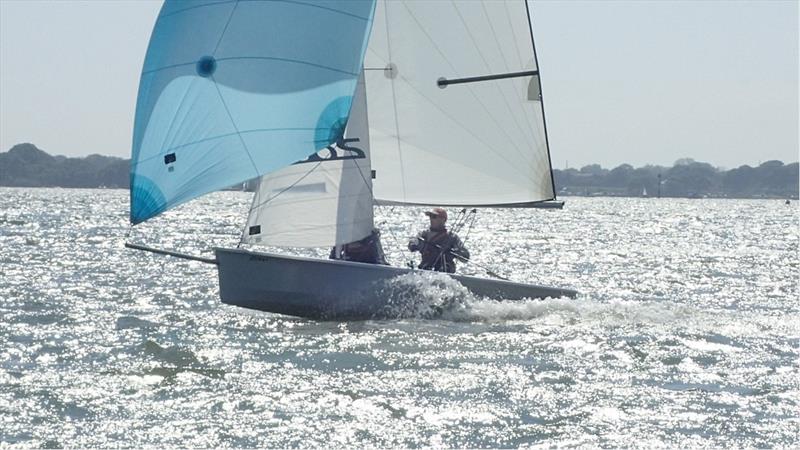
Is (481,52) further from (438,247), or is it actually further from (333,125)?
(333,125)

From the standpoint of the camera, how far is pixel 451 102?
13.7 metres

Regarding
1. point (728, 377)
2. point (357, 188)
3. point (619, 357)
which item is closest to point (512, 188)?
point (357, 188)

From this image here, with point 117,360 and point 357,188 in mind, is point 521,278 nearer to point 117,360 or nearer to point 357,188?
point 357,188

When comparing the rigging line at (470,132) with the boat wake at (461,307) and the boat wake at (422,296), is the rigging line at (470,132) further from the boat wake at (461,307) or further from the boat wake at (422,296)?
the boat wake at (422,296)

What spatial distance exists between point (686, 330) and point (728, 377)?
2942 mm

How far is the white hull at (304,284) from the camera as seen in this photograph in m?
12.5

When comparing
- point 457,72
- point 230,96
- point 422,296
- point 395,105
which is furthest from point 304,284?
point 457,72

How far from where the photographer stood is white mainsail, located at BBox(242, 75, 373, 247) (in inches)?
510

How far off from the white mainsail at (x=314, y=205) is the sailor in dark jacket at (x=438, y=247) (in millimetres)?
1058

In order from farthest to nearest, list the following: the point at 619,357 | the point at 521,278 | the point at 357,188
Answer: the point at 521,278 < the point at 357,188 < the point at 619,357

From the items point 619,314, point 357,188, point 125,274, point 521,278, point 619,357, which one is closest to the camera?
point 619,357

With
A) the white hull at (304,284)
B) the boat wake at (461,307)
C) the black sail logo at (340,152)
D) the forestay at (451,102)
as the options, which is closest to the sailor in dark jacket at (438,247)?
the forestay at (451,102)

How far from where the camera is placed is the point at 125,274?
20359 millimetres

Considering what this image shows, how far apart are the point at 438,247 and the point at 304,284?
200 centimetres
